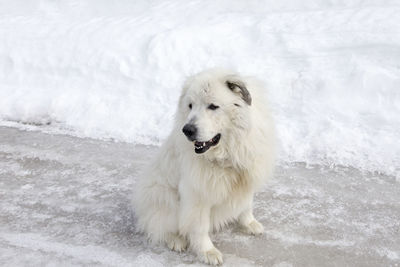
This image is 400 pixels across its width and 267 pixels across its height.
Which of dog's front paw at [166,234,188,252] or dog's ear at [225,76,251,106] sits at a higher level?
dog's ear at [225,76,251,106]

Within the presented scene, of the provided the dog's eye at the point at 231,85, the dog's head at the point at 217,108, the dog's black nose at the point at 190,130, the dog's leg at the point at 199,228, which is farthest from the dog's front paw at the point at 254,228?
the dog's eye at the point at 231,85

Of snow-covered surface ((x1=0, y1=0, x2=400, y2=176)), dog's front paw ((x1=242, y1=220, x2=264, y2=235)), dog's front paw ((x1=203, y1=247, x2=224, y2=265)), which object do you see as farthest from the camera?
snow-covered surface ((x1=0, y1=0, x2=400, y2=176))

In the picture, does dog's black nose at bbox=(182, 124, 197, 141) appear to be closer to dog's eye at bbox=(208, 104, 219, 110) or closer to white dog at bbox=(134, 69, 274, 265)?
white dog at bbox=(134, 69, 274, 265)

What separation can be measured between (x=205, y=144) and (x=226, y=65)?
4.05 m

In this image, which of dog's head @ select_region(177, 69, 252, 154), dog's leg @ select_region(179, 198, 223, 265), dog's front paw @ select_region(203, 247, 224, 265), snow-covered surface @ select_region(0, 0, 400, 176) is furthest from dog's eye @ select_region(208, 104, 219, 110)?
snow-covered surface @ select_region(0, 0, 400, 176)

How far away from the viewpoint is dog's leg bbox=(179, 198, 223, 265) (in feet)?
11.2

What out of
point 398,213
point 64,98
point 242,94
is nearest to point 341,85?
point 398,213

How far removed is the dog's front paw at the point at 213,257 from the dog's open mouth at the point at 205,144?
36.9 inches

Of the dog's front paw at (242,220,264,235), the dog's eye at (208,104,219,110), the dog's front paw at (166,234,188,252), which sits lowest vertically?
the dog's front paw at (166,234,188,252)

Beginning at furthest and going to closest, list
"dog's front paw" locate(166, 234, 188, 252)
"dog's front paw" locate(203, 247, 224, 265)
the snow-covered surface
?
the snow-covered surface < "dog's front paw" locate(166, 234, 188, 252) < "dog's front paw" locate(203, 247, 224, 265)

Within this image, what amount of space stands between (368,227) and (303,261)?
32.4 inches

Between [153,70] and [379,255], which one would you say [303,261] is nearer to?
[379,255]

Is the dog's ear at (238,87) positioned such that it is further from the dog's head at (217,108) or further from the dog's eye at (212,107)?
the dog's eye at (212,107)

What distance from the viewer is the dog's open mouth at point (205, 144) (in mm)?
3117
